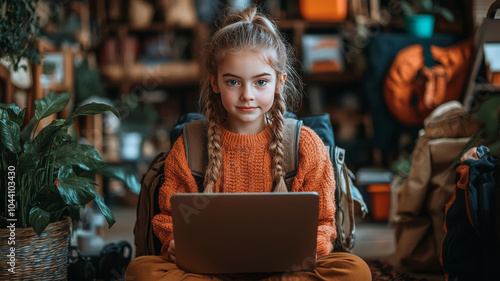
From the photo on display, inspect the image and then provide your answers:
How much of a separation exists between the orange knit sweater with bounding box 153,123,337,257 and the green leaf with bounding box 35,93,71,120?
373mm

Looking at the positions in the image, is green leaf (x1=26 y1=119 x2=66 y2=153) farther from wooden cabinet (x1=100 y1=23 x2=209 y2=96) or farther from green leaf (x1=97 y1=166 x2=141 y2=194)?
wooden cabinet (x1=100 y1=23 x2=209 y2=96)

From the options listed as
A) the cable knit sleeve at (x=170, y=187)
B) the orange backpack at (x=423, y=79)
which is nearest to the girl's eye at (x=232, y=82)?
the cable knit sleeve at (x=170, y=187)

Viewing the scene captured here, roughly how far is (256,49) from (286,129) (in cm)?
25

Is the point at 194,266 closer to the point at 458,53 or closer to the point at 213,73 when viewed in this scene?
the point at 213,73

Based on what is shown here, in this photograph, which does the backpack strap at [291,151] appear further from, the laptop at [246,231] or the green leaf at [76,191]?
the green leaf at [76,191]

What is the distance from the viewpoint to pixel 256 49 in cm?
147

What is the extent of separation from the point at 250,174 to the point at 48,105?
64 centimetres

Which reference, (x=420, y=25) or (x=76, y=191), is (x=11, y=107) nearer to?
(x=76, y=191)

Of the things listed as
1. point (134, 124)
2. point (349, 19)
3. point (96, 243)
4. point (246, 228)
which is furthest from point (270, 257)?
point (349, 19)

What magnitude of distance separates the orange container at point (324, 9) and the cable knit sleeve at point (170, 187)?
2728mm

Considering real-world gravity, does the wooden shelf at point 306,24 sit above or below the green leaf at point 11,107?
above

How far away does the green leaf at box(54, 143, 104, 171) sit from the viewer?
153 centimetres

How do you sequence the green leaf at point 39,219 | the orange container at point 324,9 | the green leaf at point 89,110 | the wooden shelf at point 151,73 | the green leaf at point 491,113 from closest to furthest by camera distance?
the green leaf at point 491,113
the green leaf at point 39,219
the green leaf at point 89,110
the orange container at point 324,9
the wooden shelf at point 151,73

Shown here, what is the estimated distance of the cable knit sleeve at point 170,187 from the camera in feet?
4.77
